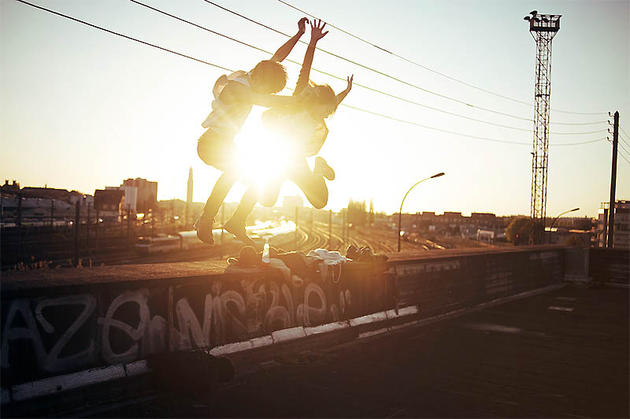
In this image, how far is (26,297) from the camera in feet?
19.2

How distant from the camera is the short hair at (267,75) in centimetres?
803

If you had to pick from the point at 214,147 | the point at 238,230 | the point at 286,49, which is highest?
the point at 286,49

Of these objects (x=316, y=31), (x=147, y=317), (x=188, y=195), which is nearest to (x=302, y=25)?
(x=316, y=31)

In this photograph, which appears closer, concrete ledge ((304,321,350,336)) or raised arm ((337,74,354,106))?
raised arm ((337,74,354,106))

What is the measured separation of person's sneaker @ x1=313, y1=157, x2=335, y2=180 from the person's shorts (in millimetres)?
1669

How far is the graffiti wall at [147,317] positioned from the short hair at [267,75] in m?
3.15

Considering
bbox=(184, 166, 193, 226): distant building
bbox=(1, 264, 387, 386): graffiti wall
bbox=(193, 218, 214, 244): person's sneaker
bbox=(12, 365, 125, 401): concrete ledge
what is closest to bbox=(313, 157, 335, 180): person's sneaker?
bbox=(1, 264, 387, 386): graffiti wall

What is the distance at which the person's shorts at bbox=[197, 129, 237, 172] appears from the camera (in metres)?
8.28

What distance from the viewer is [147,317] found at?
713 cm

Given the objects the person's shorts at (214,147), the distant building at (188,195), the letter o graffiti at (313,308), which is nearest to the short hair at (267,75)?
the person's shorts at (214,147)

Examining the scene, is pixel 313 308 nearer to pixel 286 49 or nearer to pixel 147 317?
pixel 147 317

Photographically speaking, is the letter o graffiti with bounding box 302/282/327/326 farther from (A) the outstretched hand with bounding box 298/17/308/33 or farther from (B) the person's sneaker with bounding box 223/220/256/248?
(A) the outstretched hand with bounding box 298/17/308/33

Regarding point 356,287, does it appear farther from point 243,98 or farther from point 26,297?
point 26,297

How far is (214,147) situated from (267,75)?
57.8 inches
